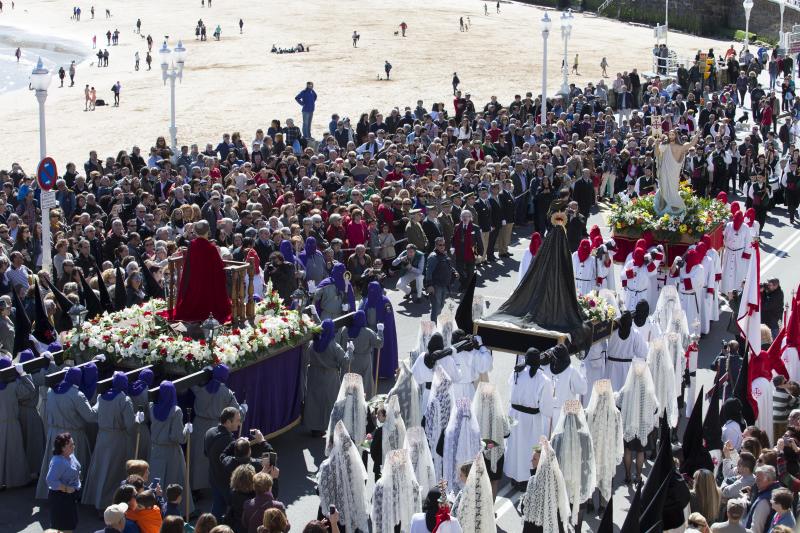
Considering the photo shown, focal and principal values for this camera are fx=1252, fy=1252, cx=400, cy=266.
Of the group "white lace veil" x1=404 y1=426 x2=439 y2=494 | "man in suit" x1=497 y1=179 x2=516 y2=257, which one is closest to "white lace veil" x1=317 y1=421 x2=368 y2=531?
"white lace veil" x1=404 y1=426 x2=439 y2=494

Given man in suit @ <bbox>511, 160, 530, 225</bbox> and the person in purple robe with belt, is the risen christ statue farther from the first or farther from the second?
the person in purple robe with belt

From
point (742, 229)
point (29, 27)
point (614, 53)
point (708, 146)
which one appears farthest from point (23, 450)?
point (29, 27)

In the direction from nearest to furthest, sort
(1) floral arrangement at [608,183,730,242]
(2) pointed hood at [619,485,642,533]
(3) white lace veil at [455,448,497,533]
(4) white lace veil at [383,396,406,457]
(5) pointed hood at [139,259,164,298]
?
(2) pointed hood at [619,485,642,533] < (3) white lace veil at [455,448,497,533] < (4) white lace veil at [383,396,406,457] < (5) pointed hood at [139,259,164,298] < (1) floral arrangement at [608,183,730,242]

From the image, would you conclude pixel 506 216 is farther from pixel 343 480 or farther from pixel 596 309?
pixel 343 480

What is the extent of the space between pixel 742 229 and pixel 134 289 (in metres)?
11.0

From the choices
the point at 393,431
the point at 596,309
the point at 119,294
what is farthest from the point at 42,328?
the point at 596,309

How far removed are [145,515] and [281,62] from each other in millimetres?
56130

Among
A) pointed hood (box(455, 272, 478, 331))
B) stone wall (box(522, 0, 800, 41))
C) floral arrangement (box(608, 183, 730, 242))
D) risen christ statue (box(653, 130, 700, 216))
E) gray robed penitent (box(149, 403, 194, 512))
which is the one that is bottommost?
gray robed penitent (box(149, 403, 194, 512))

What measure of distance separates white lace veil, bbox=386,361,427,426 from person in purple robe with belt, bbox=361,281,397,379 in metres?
2.91

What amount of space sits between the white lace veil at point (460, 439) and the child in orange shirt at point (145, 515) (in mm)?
3330

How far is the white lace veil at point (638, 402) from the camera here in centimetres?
1378

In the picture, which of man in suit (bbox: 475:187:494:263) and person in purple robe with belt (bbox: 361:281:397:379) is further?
man in suit (bbox: 475:187:494:263)

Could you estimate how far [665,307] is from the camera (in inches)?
667

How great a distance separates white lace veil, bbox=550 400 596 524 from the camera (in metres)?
12.3
